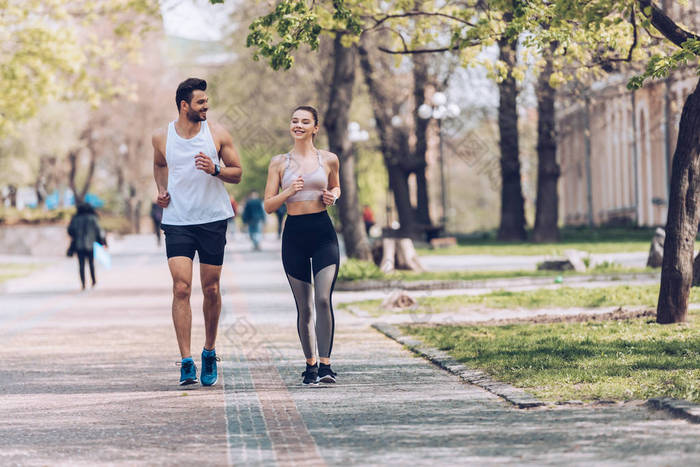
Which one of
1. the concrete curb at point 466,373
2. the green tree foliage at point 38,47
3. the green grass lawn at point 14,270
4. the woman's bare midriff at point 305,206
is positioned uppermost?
the green tree foliage at point 38,47

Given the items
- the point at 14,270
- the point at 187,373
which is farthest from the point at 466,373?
the point at 14,270

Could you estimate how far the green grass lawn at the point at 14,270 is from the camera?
27.3 m

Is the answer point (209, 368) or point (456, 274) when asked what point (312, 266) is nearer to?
point (209, 368)

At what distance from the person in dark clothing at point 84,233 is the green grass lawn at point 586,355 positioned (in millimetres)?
11009

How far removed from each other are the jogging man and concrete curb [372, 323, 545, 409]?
1736 millimetres

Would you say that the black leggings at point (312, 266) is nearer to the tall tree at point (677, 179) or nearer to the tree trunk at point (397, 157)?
the tall tree at point (677, 179)

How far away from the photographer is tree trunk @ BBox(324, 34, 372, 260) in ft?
76.6

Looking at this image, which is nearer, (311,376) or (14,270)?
(311,376)

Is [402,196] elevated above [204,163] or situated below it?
below

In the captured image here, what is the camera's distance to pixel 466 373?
28.9ft

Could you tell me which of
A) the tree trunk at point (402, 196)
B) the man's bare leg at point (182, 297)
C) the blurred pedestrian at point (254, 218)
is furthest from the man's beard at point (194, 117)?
the blurred pedestrian at point (254, 218)

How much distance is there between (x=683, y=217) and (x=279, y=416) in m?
5.38

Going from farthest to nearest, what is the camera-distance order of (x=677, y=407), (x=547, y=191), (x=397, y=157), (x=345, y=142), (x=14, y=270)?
(x=397, y=157), (x=547, y=191), (x=14, y=270), (x=345, y=142), (x=677, y=407)

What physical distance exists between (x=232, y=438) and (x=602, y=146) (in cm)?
5608
